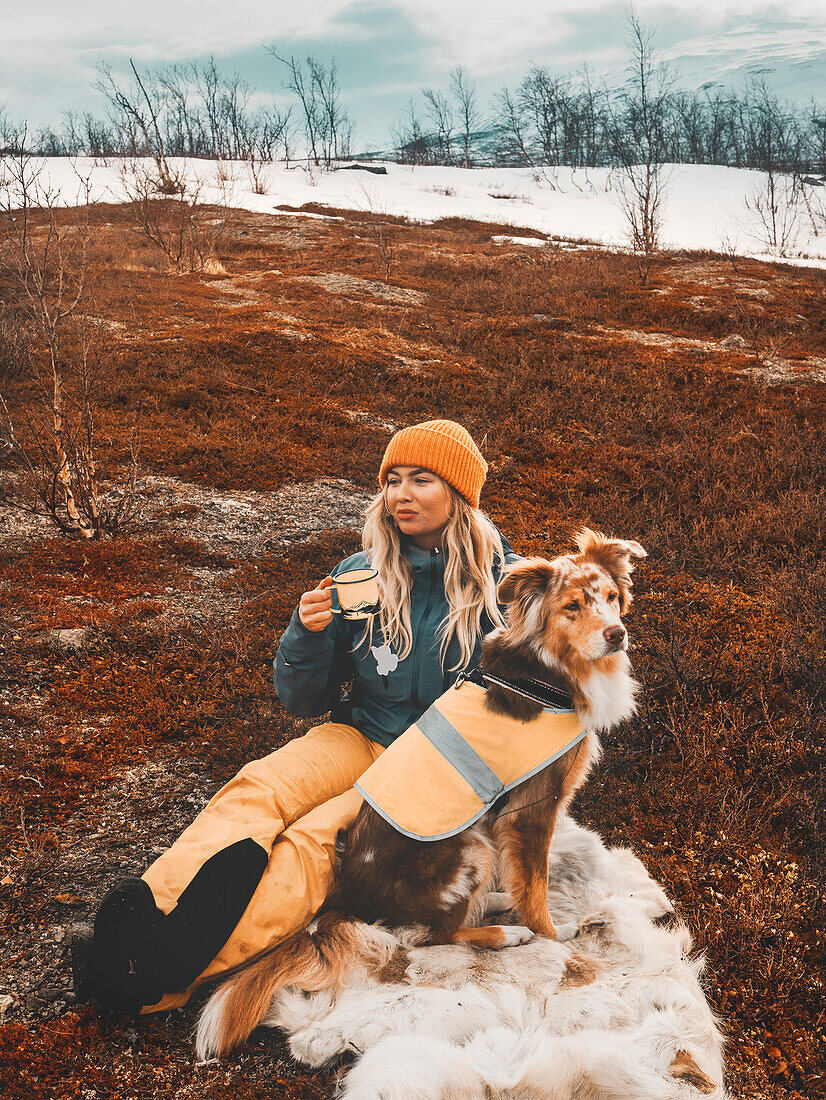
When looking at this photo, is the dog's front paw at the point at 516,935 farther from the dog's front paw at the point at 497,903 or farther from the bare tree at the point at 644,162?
the bare tree at the point at 644,162

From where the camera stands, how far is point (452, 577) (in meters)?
2.77

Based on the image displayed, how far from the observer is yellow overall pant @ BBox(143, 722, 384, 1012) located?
2.17 m

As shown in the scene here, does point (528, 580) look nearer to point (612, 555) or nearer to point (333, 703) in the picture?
point (612, 555)

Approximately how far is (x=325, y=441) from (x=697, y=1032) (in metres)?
7.94

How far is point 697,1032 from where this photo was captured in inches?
83.9

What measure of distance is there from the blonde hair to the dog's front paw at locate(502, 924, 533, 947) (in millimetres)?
934

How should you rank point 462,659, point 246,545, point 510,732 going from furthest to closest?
point 246,545 < point 462,659 < point 510,732

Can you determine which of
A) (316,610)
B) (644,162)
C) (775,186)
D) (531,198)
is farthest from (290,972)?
(644,162)

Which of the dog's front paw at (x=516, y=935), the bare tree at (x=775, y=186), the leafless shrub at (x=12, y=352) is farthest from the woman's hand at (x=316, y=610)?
the bare tree at (x=775, y=186)

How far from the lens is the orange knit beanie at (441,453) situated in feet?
9.05

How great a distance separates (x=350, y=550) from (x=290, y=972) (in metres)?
4.62

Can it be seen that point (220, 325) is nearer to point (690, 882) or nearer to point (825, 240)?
point (690, 882)

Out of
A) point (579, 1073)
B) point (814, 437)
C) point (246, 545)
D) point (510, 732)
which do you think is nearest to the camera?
point (579, 1073)

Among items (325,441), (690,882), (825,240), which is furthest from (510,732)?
(825,240)
